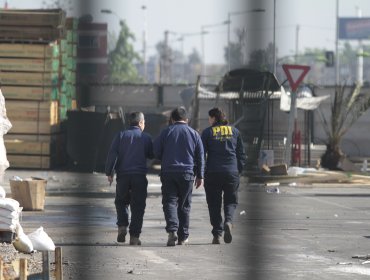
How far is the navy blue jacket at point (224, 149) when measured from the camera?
1212cm

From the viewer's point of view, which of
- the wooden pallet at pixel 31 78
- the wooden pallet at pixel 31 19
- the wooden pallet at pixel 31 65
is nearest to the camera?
the wooden pallet at pixel 31 19

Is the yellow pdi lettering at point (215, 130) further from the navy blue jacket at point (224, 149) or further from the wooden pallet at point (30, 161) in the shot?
the wooden pallet at point (30, 161)

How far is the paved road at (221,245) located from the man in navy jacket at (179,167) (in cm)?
29

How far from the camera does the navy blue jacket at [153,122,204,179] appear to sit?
39.0 ft

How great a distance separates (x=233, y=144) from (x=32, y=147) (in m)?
15.8

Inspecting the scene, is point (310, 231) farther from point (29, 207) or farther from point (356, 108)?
point (356, 108)

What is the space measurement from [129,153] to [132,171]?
177 millimetres

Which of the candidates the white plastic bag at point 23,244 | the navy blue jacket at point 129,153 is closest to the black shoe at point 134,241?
the navy blue jacket at point 129,153

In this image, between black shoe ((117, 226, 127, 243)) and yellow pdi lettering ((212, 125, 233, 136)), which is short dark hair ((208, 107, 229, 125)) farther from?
black shoe ((117, 226, 127, 243))

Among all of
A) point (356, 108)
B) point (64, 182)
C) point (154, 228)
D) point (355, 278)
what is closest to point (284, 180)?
point (64, 182)

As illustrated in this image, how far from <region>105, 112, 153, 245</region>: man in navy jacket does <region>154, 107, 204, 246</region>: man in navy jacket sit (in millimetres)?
171

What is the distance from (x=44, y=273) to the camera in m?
7.86

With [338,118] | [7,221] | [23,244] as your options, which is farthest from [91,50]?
[338,118]

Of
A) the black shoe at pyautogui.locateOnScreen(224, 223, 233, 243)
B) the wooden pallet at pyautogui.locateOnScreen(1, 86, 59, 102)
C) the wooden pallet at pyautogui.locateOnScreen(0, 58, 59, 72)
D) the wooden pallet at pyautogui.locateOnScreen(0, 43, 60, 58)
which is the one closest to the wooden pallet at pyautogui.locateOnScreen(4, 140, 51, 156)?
the wooden pallet at pyautogui.locateOnScreen(1, 86, 59, 102)
